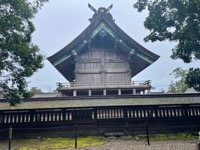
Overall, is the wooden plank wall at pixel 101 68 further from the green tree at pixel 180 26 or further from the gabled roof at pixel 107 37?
the green tree at pixel 180 26

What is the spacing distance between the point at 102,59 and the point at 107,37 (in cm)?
228

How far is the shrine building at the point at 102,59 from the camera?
733 inches

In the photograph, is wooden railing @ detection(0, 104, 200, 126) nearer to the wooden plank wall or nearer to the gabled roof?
the wooden plank wall

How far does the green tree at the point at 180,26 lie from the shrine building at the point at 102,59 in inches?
297

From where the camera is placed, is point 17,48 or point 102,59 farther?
point 102,59

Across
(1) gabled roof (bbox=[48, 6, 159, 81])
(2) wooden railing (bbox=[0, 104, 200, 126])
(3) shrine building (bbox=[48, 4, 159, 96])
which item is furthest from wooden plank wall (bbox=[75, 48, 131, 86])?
(2) wooden railing (bbox=[0, 104, 200, 126])

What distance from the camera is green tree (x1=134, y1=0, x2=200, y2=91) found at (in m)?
9.59

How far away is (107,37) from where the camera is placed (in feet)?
65.6

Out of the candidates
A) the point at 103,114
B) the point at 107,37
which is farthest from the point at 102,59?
the point at 103,114

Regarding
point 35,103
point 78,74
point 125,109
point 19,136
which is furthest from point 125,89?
point 19,136

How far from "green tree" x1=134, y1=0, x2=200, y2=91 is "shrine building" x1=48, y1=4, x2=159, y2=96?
297 inches

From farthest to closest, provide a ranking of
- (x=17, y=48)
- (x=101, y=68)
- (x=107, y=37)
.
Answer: (x=107, y=37)
(x=101, y=68)
(x=17, y=48)

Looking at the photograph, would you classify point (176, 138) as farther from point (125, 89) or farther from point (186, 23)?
point (125, 89)

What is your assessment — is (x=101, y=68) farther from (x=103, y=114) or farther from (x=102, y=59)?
(x=103, y=114)
